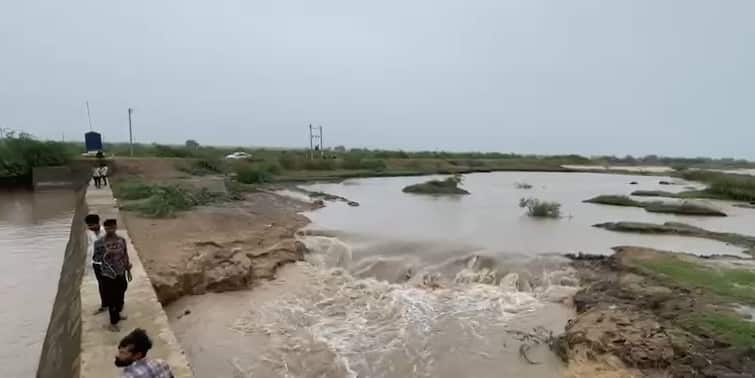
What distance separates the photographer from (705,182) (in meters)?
36.1

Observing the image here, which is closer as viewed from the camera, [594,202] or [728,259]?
[728,259]

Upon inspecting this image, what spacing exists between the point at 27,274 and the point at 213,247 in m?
4.51

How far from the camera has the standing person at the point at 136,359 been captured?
3.02 metres

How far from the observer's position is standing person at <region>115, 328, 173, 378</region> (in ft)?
9.92

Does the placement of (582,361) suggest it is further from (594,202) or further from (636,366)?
(594,202)

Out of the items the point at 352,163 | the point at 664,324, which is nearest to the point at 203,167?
the point at 352,163

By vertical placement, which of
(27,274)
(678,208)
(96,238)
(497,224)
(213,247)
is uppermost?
(96,238)

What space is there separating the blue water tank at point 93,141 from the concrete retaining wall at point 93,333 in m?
23.2

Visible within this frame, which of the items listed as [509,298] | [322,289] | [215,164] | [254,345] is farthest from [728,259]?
[215,164]

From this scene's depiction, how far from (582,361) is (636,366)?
614 millimetres

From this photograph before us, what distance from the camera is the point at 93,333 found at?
5.06 m

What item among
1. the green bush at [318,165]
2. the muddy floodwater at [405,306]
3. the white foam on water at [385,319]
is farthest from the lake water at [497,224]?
the green bush at [318,165]

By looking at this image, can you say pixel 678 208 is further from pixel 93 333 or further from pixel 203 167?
pixel 203 167

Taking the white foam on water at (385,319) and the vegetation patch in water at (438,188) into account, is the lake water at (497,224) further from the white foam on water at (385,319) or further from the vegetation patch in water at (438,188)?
the white foam on water at (385,319)
